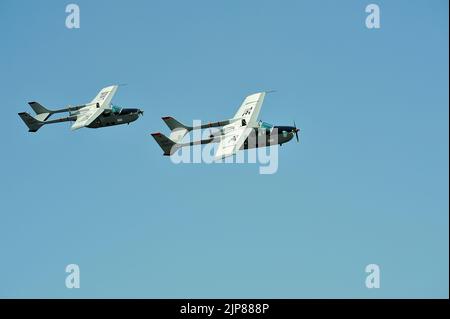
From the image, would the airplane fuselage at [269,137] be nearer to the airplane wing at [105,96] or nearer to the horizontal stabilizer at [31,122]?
the airplane wing at [105,96]

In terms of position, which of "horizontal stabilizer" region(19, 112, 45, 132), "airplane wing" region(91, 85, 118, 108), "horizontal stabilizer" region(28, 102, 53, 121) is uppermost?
"airplane wing" region(91, 85, 118, 108)

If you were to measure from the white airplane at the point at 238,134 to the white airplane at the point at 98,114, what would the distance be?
840cm

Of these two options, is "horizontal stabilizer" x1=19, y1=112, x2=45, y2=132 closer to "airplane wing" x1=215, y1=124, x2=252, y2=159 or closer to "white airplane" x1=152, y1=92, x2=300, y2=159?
"white airplane" x1=152, y1=92, x2=300, y2=159

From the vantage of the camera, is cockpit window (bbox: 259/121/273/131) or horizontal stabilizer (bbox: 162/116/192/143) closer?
cockpit window (bbox: 259/121/273/131)

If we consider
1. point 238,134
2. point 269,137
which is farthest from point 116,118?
point 269,137

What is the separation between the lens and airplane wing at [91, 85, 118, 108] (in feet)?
336

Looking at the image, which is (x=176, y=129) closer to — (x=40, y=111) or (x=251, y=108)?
(x=251, y=108)

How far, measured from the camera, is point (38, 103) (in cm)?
10725

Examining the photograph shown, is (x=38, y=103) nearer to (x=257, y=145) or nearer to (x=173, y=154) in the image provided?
(x=173, y=154)

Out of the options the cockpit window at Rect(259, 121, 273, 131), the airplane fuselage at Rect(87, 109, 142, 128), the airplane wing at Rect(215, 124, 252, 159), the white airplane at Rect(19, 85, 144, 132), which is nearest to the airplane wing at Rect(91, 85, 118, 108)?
the white airplane at Rect(19, 85, 144, 132)

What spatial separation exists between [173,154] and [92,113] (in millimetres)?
12652

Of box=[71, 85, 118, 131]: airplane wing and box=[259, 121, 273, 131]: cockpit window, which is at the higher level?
box=[71, 85, 118, 131]: airplane wing

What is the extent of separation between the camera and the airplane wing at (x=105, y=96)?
10250cm

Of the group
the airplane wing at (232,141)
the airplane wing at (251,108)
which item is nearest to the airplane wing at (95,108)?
the airplane wing at (251,108)
